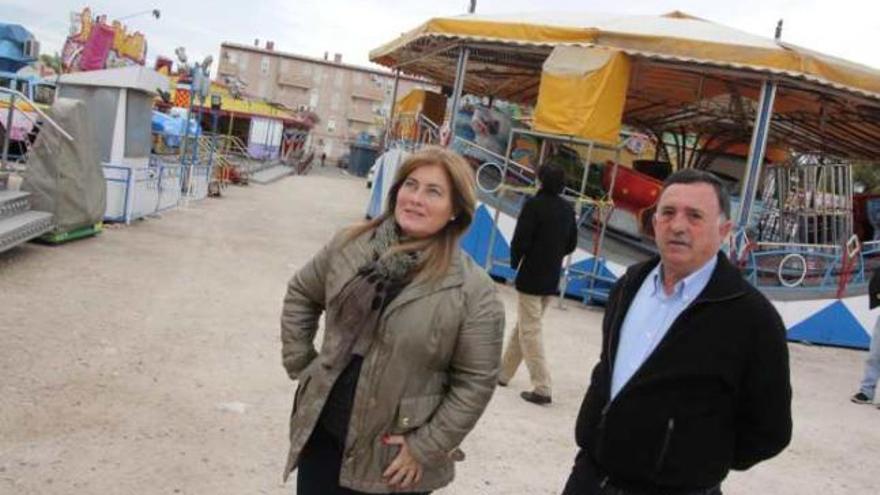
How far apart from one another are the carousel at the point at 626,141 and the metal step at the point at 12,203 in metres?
5.61

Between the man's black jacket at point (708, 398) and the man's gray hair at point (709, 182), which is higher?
the man's gray hair at point (709, 182)

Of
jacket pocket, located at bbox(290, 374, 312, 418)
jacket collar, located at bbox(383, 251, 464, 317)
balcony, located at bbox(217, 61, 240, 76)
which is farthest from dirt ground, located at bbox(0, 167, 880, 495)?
balcony, located at bbox(217, 61, 240, 76)

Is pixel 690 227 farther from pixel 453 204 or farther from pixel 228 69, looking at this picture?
pixel 228 69

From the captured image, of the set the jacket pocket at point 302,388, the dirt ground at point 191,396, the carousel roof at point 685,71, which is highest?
the carousel roof at point 685,71

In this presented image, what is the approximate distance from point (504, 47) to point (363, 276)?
9.82 metres

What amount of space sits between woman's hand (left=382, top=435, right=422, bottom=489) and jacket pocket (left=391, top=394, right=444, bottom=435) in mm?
28

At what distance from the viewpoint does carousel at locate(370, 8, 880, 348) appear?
1045cm

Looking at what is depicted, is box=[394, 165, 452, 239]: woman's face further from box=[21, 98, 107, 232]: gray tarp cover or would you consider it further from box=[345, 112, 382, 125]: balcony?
box=[345, 112, 382, 125]: balcony

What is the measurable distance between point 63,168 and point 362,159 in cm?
4039

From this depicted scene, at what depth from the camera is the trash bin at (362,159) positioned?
49.2m

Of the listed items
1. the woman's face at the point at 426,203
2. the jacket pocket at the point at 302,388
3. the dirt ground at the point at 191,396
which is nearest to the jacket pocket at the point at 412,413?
the jacket pocket at the point at 302,388

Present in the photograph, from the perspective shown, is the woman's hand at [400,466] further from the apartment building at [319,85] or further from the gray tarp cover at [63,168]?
the apartment building at [319,85]

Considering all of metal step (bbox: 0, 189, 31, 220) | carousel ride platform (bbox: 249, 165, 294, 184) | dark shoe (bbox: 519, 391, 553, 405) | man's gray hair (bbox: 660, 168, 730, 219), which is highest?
man's gray hair (bbox: 660, 168, 730, 219)

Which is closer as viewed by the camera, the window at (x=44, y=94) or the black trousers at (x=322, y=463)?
the black trousers at (x=322, y=463)
